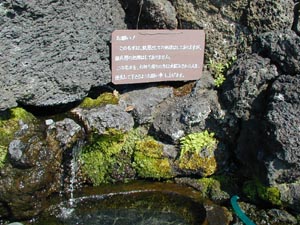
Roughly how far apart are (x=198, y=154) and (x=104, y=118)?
→ 59.5 inches

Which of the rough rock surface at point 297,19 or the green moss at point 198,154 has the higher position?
the rough rock surface at point 297,19

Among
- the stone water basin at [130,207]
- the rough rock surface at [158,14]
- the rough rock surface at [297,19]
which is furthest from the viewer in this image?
the rough rock surface at [297,19]

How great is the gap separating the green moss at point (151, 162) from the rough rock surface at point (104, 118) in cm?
40

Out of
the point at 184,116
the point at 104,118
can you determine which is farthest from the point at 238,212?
the point at 104,118

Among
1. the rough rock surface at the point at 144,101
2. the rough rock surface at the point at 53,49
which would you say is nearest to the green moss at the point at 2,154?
the rough rock surface at the point at 53,49

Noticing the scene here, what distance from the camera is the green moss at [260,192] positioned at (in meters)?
5.88

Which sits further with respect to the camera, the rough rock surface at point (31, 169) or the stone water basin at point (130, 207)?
the stone water basin at point (130, 207)

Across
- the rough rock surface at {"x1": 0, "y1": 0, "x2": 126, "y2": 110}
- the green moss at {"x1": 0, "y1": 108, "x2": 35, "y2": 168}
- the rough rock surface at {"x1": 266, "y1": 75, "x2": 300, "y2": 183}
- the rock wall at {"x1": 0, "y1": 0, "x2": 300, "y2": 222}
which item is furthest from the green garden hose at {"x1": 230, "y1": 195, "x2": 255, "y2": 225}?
the green moss at {"x1": 0, "y1": 108, "x2": 35, "y2": 168}

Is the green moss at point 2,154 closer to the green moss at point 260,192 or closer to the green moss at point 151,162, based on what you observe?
the green moss at point 151,162

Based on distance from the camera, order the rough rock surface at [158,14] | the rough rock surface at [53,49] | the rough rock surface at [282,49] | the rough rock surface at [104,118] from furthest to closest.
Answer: the rough rock surface at [158,14] < the rough rock surface at [282,49] < the rough rock surface at [104,118] < the rough rock surface at [53,49]

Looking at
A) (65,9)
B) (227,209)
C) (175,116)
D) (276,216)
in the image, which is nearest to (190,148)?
(175,116)

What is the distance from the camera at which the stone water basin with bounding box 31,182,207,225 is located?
227 inches

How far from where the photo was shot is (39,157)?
5.55m

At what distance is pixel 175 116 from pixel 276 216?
2.03 meters
